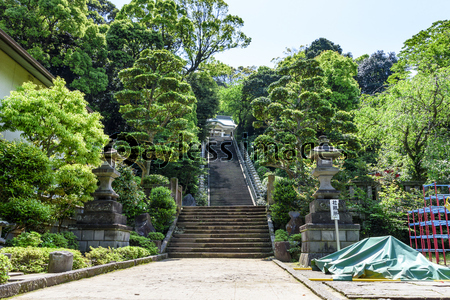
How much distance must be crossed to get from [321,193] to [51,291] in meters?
6.87

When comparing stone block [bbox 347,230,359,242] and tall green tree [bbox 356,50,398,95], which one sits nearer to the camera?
stone block [bbox 347,230,359,242]

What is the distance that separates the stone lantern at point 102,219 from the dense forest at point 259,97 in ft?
2.83

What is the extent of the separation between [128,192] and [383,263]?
8619mm

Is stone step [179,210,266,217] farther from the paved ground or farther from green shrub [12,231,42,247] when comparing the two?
the paved ground

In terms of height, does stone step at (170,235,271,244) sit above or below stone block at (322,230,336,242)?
below

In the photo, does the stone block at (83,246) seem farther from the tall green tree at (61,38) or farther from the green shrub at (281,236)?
the tall green tree at (61,38)

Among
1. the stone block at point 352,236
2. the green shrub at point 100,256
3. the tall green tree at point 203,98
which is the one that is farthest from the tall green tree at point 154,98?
the tall green tree at point 203,98

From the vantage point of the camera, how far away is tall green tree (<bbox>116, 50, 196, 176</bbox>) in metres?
16.4

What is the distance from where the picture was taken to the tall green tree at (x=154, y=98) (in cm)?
1636

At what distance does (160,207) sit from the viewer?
45.4ft

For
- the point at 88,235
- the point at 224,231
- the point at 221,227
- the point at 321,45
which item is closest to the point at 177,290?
the point at 88,235

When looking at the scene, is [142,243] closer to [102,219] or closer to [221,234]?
[102,219]

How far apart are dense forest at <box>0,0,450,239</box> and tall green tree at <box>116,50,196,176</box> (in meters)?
0.06

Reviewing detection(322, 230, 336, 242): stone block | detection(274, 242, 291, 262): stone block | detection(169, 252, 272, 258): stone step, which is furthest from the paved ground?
detection(169, 252, 272, 258): stone step
